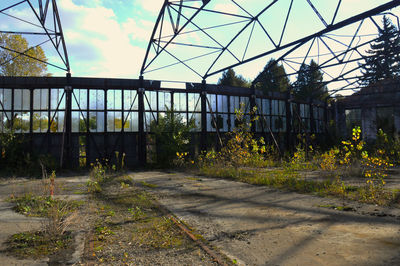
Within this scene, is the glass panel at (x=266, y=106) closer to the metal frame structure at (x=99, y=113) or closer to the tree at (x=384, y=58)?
the metal frame structure at (x=99, y=113)

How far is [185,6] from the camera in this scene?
9.20 meters

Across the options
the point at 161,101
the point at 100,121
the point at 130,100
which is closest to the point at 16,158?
the point at 100,121

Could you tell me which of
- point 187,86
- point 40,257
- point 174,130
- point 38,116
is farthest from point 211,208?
point 38,116

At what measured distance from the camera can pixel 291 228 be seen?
378 centimetres

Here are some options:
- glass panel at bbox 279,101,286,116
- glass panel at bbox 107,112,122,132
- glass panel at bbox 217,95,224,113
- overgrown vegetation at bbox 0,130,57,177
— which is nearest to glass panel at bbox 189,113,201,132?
glass panel at bbox 217,95,224,113

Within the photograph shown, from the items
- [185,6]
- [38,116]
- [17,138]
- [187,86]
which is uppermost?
[185,6]

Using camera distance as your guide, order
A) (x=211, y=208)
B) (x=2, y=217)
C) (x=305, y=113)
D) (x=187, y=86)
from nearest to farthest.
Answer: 1. (x=2, y=217)
2. (x=211, y=208)
3. (x=187, y=86)
4. (x=305, y=113)

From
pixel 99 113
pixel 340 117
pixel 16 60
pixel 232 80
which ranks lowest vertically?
pixel 99 113

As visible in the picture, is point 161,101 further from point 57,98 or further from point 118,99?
point 57,98

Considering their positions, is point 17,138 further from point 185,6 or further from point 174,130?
point 185,6

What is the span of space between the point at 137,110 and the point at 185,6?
7.19m

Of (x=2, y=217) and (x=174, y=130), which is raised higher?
(x=174, y=130)

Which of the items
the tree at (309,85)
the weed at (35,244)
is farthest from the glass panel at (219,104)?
the weed at (35,244)

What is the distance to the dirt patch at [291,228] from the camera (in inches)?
112
